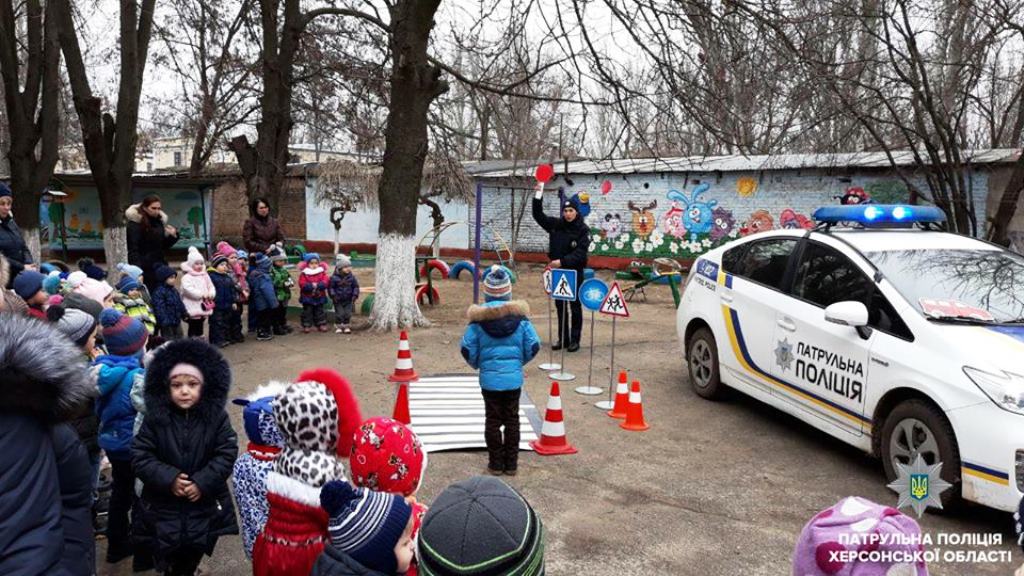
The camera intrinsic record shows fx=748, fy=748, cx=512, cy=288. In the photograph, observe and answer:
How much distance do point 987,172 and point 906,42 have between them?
6926mm

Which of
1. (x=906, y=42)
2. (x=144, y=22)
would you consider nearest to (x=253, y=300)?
(x=144, y=22)

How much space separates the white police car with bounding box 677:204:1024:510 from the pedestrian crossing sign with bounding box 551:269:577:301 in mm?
1676

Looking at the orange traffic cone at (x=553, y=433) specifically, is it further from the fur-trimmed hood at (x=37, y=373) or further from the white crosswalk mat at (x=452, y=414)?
the fur-trimmed hood at (x=37, y=373)

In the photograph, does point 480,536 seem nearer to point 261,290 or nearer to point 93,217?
point 261,290

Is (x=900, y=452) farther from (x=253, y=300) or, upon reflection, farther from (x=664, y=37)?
(x=253, y=300)

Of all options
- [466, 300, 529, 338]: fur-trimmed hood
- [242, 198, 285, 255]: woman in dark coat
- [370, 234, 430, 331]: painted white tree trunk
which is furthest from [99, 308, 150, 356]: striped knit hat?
[370, 234, 430, 331]: painted white tree trunk

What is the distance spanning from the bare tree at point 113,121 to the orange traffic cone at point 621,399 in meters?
8.87

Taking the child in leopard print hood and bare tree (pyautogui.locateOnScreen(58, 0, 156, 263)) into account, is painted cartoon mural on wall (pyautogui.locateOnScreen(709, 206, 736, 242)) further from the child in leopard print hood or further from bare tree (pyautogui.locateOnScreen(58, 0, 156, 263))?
the child in leopard print hood

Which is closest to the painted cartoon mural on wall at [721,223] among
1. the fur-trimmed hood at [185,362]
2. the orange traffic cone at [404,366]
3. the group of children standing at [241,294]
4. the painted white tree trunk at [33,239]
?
the group of children standing at [241,294]

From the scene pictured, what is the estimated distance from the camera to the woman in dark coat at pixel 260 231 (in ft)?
33.8

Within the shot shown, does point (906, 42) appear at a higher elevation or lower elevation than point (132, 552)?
higher

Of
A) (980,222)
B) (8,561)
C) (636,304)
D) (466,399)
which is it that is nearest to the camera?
(8,561)

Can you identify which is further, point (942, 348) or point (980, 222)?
point (980, 222)

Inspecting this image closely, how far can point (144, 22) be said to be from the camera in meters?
11.6
